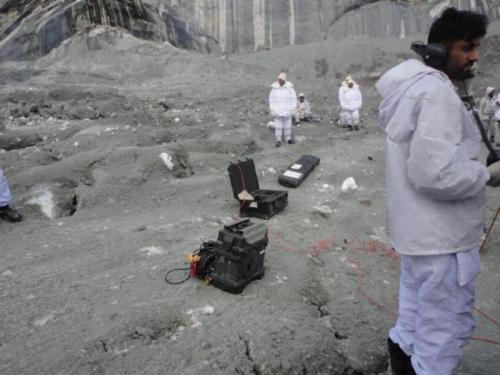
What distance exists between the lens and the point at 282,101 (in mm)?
8820

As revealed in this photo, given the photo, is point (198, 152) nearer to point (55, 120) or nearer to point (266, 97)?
point (55, 120)

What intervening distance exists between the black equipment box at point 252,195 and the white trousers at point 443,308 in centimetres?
304

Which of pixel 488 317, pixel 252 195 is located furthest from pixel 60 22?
pixel 488 317

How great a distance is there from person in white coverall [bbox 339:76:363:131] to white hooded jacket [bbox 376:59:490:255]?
9.84m

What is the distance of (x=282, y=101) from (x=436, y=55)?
733 cm

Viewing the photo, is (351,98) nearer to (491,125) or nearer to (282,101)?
(282,101)

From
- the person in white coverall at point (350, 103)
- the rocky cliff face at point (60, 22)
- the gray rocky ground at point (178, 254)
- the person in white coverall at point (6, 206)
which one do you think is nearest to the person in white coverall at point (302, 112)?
the gray rocky ground at point (178, 254)

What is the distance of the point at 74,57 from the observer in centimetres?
1725

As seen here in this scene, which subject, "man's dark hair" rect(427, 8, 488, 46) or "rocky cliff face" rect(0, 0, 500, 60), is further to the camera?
"rocky cliff face" rect(0, 0, 500, 60)

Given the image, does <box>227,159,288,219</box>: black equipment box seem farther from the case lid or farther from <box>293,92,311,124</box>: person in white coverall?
<box>293,92,311,124</box>: person in white coverall

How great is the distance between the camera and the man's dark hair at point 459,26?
160cm

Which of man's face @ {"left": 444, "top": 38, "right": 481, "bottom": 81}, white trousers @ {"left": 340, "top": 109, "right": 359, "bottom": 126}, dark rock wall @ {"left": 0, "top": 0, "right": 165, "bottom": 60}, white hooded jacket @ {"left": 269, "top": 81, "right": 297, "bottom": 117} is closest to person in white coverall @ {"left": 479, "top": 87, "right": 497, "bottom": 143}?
white trousers @ {"left": 340, "top": 109, "right": 359, "bottom": 126}

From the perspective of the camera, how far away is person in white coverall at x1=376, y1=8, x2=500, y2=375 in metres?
1.47

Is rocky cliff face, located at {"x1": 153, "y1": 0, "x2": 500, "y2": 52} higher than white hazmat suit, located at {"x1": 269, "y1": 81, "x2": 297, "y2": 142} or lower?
higher
